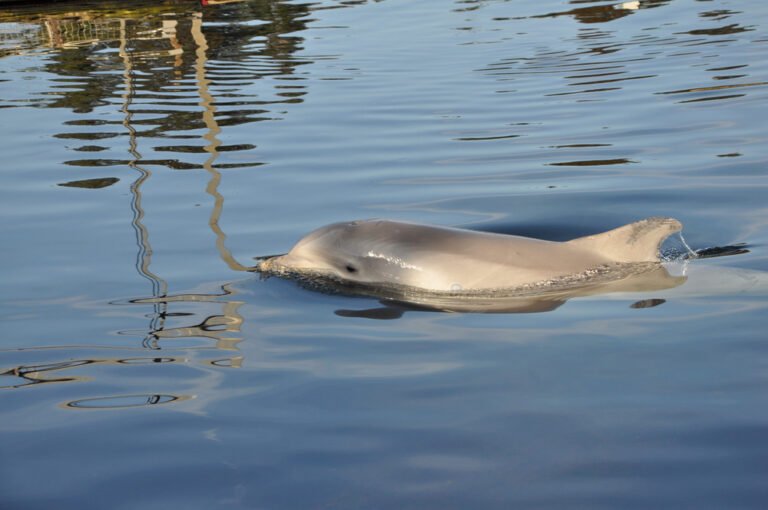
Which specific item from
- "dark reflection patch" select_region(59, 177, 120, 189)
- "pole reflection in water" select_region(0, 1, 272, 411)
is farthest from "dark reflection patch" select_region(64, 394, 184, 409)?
"dark reflection patch" select_region(59, 177, 120, 189)

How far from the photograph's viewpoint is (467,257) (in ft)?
19.3

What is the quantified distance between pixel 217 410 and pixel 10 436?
77 centimetres

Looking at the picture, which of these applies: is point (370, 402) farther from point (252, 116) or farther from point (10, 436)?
point (252, 116)

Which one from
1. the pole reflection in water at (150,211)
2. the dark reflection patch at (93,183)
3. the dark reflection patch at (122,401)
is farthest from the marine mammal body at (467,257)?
the dark reflection patch at (93,183)

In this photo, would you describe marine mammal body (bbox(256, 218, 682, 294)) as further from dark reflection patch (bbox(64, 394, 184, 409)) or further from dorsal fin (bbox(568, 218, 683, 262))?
dark reflection patch (bbox(64, 394, 184, 409))

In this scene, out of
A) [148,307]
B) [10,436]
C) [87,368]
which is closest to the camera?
[10,436]

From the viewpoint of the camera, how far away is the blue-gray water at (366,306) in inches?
150

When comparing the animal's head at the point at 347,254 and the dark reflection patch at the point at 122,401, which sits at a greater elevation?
the animal's head at the point at 347,254

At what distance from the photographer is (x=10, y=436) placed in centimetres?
427

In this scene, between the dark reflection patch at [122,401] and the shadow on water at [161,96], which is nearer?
the dark reflection patch at [122,401]

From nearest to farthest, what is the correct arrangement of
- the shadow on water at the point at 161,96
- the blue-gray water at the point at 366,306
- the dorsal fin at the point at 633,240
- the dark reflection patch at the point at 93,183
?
the blue-gray water at the point at 366,306 → the shadow on water at the point at 161,96 → the dorsal fin at the point at 633,240 → the dark reflection patch at the point at 93,183

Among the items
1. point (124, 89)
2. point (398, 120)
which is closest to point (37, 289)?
point (398, 120)

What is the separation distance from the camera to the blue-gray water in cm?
381

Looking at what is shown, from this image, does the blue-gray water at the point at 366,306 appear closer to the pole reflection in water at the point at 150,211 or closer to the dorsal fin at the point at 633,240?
the pole reflection in water at the point at 150,211
